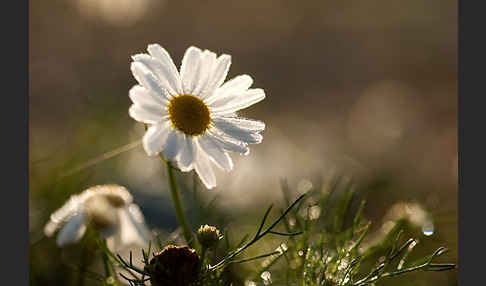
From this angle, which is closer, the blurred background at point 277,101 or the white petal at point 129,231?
the white petal at point 129,231

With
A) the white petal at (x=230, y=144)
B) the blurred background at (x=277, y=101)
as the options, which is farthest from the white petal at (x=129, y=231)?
the white petal at (x=230, y=144)

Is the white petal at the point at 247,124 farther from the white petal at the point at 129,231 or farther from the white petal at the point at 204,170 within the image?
the white petal at the point at 129,231

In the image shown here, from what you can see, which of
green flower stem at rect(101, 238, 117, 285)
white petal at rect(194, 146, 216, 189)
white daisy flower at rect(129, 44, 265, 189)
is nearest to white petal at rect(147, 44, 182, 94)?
white daisy flower at rect(129, 44, 265, 189)

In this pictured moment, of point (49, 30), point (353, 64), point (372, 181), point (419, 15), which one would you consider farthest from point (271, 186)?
point (419, 15)

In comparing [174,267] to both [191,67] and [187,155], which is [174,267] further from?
[191,67]

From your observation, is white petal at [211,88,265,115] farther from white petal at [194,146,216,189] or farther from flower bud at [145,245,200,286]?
flower bud at [145,245,200,286]

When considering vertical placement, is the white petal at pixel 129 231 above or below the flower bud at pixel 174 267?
above

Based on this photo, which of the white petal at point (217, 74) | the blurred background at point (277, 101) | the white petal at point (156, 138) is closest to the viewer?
the white petal at point (156, 138)
